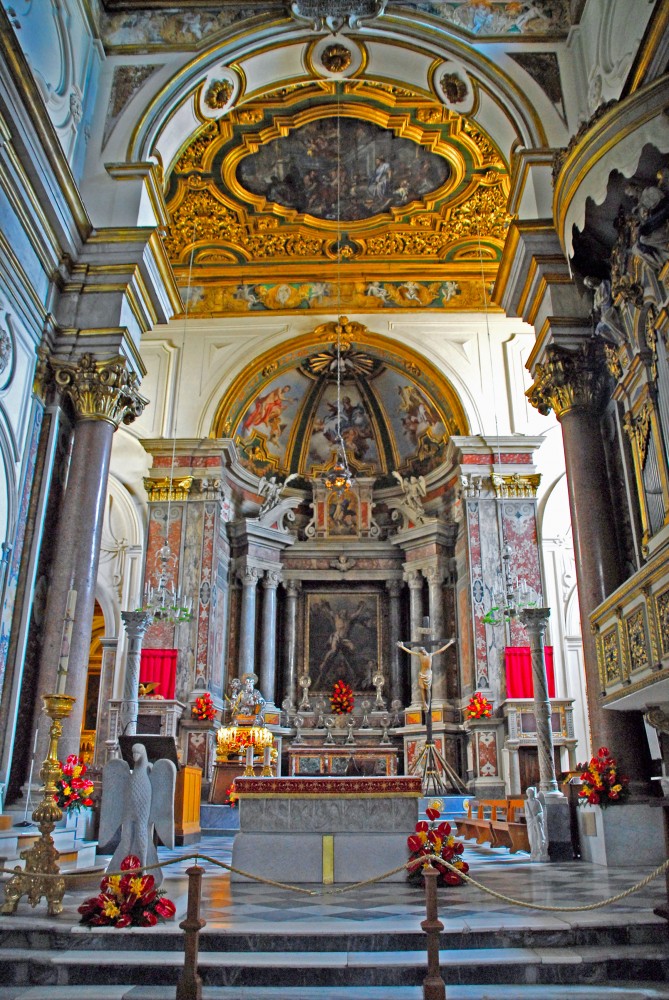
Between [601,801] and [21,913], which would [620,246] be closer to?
[601,801]

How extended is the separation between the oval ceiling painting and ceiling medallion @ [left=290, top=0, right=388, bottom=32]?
140 inches

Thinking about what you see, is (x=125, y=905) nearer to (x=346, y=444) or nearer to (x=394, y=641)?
(x=394, y=641)

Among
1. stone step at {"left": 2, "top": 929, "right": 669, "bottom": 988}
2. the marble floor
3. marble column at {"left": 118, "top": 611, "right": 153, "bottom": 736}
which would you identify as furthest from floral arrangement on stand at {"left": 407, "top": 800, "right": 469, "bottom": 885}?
marble column at {"left": 118, "top": 611, "right": 153, "bottom": 736}

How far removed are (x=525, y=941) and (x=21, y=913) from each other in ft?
10.8

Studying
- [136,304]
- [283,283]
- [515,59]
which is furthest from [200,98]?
[283,283]

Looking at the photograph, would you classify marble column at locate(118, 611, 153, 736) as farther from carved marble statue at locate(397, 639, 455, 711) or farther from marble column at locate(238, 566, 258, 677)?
carved marble statue at locate(397, 639, 455, 711)

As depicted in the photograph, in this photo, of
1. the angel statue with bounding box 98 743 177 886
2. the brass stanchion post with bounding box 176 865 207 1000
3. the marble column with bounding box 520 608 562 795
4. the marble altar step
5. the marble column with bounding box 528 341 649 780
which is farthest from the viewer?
the marble column with bounding box 520 608 562 795

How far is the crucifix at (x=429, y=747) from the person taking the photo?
13.5 m

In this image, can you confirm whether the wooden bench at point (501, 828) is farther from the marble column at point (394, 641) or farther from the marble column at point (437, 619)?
the marble column at point (394, 641)

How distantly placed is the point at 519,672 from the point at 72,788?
30.5ft

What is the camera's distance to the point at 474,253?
17.5 meters

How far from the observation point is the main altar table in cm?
721

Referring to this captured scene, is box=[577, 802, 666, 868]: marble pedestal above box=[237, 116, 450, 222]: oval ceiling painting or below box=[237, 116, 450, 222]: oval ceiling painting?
below

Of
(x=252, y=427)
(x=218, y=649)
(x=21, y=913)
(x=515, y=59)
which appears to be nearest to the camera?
(x=21, y=913)
